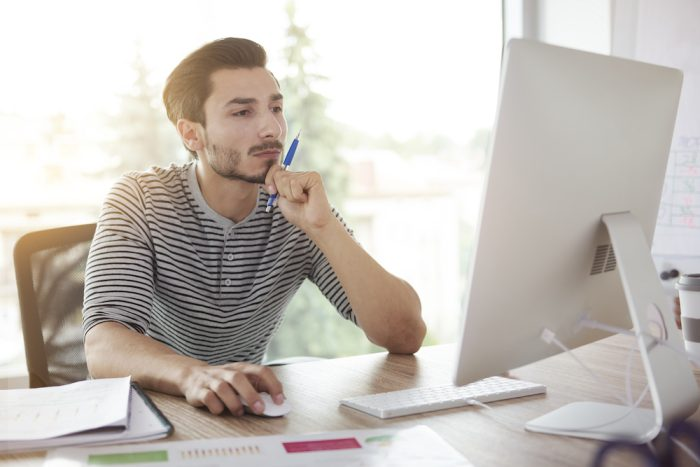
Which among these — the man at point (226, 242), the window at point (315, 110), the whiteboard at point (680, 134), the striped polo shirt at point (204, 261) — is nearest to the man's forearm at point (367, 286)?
the man at point (226, 242)

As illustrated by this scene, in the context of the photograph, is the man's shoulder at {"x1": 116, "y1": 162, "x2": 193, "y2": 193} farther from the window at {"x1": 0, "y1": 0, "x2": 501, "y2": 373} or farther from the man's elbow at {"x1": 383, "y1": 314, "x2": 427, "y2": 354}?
the window at {"x1": 0, "y1": 0, "x2": 501, "y2": 373}

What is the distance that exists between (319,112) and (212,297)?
3.07m

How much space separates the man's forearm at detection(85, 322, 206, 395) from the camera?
1174 millimetres

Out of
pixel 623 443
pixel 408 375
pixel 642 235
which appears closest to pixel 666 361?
pixel 642 235

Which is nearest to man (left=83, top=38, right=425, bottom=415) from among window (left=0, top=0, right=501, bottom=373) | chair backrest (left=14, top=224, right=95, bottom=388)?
chair backrest (left=14, top=224, right=95, bottom=388)

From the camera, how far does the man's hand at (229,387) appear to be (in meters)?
1.04

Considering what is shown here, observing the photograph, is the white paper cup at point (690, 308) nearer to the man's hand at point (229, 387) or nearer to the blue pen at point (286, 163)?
→ the man's hand at point (229, 387)

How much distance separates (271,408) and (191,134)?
3.38 ft

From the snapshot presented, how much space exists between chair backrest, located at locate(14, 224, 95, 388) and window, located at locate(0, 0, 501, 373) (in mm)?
1829

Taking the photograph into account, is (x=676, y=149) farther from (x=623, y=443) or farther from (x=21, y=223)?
(x=21, y=223)

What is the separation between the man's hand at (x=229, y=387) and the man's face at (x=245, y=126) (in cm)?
73

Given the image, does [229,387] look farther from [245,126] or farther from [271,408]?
[245,126]

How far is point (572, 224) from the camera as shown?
3.01 ft

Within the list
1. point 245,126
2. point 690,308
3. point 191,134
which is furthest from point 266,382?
point 191,134
